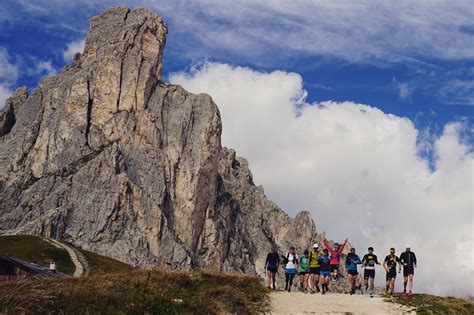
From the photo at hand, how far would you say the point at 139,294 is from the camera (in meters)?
21.5

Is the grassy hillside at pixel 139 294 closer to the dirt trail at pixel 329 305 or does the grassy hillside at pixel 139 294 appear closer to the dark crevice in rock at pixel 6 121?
the dirt trail at pixel 329 305

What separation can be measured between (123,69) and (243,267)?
7586 centimetres

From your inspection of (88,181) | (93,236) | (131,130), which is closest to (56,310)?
(93,236)

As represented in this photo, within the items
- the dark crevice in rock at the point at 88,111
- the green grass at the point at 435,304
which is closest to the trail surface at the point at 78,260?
the green grass at the point at 435,304

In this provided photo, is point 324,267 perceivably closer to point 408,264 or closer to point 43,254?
point 408,264

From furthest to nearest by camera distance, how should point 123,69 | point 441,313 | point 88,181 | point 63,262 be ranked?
point 123,69, point 88,181, point 63,262, point 441,313

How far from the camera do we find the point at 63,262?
84.5 meters

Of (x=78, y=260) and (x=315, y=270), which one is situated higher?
(x=315, y=270)

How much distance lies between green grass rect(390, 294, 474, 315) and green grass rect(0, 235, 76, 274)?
192ft

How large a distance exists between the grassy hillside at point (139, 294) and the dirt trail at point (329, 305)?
830 mm

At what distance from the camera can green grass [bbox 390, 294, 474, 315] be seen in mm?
25509

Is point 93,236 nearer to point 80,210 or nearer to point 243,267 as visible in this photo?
point 80,210

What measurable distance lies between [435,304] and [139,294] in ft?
46.7

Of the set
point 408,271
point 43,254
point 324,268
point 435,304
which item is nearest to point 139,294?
point 324,268
